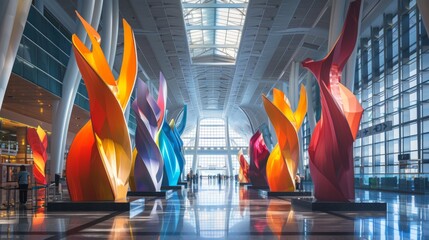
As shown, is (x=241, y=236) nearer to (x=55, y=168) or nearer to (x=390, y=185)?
(x=55, y=168)

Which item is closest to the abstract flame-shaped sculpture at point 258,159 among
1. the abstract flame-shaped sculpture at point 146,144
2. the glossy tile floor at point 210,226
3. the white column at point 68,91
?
the abstract flame-shaped sculpture at point 146,144

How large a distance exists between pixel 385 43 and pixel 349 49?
20.6 m

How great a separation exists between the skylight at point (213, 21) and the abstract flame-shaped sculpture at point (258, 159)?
8262 mm

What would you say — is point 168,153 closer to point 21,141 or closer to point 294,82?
point 21,141

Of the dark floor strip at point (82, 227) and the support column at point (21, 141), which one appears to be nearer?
the dark floor strip at point (82, 227)

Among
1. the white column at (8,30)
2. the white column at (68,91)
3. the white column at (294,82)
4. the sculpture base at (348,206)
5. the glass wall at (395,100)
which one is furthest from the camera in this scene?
the white column at (294,82)

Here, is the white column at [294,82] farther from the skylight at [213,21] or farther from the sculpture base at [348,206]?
the sculpture base at [348,206]

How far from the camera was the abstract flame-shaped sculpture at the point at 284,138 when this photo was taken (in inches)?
814

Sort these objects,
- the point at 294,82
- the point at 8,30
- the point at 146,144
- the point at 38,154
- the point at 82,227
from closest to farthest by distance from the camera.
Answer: the point at 82,227, the point at 8,30, the point at 146,144, the point at 38,154, the point at 294,82

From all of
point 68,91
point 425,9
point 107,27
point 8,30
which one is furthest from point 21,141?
point 425,9

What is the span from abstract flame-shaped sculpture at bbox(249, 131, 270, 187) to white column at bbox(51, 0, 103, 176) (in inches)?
459

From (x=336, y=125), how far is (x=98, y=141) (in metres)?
6.02

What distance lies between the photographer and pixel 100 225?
10125 mm

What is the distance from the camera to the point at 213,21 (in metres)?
41.3
